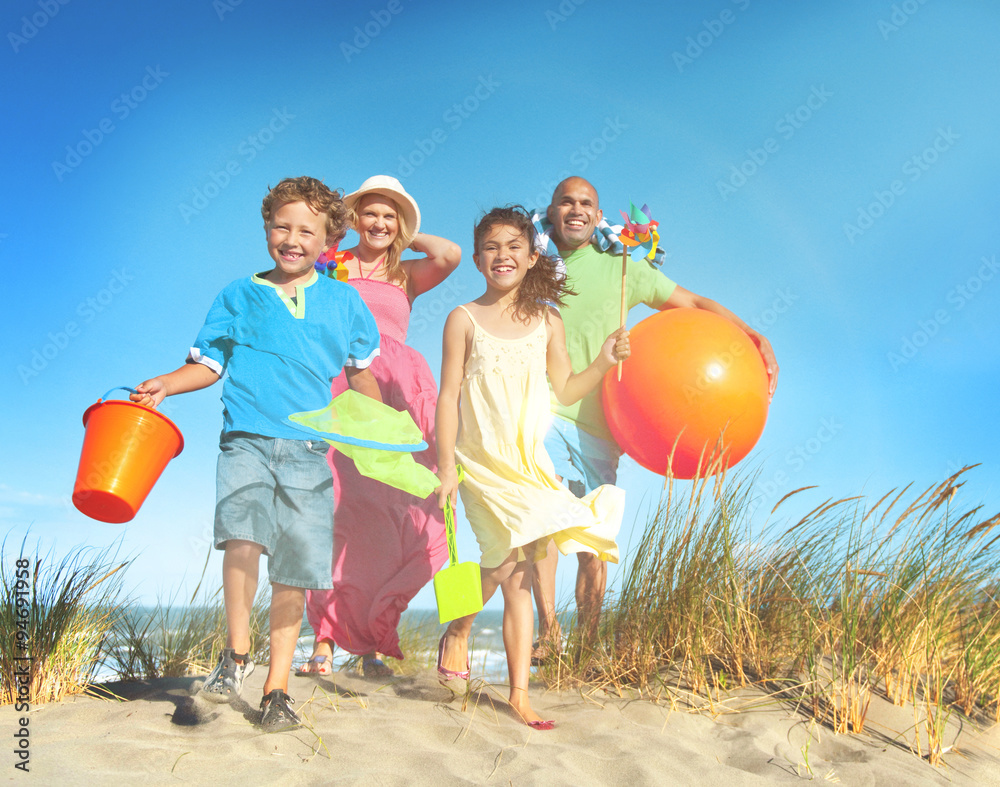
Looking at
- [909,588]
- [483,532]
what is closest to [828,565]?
[909,588]

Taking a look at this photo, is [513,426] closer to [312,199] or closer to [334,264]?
[312,199]

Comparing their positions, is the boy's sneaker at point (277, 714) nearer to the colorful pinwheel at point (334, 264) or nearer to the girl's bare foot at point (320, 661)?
the girl's bare foot at point (320, 661)

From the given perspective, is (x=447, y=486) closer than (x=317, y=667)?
Yes

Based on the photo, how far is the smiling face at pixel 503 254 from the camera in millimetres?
3617

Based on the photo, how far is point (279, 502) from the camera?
10.6ft

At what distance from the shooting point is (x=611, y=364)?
373cm

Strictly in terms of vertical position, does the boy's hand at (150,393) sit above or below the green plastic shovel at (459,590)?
above

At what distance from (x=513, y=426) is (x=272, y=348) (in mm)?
1111

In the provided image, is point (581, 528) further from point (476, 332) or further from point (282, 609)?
point (282, 609)

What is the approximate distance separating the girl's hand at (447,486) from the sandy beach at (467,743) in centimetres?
89

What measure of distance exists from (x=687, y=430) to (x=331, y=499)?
5.91 feet

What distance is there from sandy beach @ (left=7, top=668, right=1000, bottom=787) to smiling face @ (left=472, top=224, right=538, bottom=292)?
1.90 metres

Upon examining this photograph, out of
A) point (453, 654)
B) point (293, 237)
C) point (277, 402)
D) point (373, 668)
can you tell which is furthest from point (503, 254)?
point (373, 668)

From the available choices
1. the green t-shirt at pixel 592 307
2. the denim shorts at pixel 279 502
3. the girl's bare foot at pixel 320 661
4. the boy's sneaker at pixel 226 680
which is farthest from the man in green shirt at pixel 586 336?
the boy's sneaker at pixel 226 680
